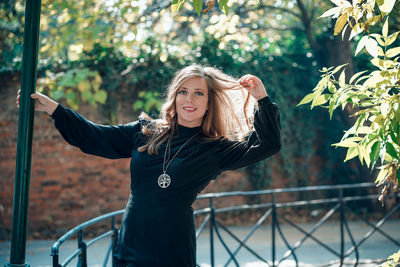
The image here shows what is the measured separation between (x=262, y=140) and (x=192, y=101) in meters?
0.49

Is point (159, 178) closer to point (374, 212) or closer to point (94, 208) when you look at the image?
point (94, 208)

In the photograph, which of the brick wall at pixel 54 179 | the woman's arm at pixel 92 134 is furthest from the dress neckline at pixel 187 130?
the brick wall at pixel 54 179

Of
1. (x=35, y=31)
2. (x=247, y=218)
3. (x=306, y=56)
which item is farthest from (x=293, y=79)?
(x=35, y=31)

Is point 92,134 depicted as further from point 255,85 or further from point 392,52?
point 392,52

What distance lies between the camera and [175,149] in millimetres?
2428

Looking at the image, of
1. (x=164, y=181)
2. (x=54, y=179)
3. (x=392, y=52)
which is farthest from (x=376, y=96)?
(x=54, y=179)

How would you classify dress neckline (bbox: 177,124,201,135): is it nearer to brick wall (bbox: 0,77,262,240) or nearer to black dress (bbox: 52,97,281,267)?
black dress (bbox: 52,97,281,267)

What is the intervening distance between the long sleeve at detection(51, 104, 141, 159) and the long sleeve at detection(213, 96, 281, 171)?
20.9 inches

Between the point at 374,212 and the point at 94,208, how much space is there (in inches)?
183

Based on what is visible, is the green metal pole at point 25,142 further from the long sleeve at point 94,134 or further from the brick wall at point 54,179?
the brick wall at point 54,179

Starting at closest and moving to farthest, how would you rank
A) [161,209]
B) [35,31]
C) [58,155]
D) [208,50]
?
1. [35,31]
2. [161,209]
3. [58,155]
4. [208,50]

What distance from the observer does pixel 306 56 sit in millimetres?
7910

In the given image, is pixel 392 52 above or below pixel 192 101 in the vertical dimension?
above

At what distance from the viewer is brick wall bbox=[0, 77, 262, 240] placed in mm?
6574
